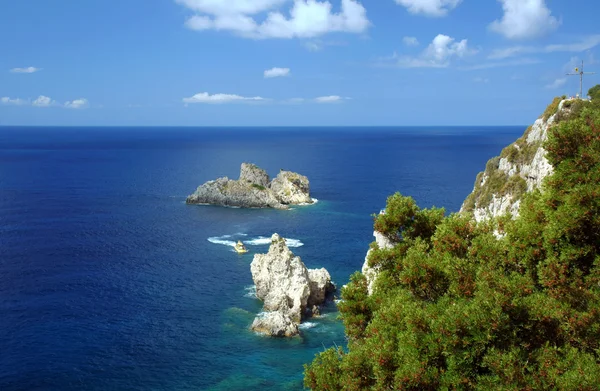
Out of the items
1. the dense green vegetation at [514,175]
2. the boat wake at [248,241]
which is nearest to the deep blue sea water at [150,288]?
the boat wake at [248,241]

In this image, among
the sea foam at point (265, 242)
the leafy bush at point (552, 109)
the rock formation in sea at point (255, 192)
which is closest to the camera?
the leafy bush at point (552, 109)

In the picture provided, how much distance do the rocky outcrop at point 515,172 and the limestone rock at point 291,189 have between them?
70.5 m

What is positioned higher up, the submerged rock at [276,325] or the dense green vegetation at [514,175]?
the dense green vegetation at [514,175]

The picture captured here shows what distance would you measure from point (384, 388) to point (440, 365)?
2.29 m

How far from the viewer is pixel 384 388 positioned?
57.3ft

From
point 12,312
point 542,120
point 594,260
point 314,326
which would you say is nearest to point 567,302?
point 594,260

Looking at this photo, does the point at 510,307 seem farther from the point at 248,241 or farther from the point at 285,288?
the point at 248,241

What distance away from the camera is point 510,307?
1633 cm

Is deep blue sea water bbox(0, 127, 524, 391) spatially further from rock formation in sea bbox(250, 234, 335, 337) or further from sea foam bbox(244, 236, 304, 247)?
rock formation in sea bbox(250, 234, 335, 337)

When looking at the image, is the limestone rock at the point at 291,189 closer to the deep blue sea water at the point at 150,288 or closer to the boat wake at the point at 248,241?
the deep blue sea water at the point at 150,288

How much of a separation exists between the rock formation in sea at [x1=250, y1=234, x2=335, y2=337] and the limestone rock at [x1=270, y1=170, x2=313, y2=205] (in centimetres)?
6852

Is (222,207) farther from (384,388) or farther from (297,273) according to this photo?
(384,388)

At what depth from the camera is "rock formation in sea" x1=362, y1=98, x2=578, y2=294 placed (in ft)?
192

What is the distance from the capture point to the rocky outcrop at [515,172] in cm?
5853
